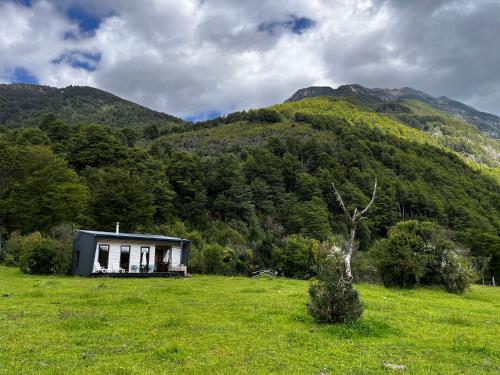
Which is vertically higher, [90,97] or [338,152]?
[90,97]

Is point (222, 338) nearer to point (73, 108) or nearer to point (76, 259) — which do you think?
point (76, 259)

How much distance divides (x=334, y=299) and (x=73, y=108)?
558ft

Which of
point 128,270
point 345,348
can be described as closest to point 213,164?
point 128,270

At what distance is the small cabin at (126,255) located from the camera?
30750mm

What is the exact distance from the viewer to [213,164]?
84812 mm

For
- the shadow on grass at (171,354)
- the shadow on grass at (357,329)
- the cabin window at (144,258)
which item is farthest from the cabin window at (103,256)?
the shadow on grass at (171,354)

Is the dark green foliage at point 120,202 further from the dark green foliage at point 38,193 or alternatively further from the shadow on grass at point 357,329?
the shadow on grass at point 357,329

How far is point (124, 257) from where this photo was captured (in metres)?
32.8

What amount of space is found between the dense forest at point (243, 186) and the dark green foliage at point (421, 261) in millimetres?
13642

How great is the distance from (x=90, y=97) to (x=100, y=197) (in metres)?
146

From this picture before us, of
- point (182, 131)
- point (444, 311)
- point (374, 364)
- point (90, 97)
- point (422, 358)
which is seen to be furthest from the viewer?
point (90, 97)

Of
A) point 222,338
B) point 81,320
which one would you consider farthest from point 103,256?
point 222,338

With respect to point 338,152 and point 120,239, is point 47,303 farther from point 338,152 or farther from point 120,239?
point 338,152

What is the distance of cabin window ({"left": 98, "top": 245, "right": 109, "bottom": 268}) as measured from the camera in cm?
3134
